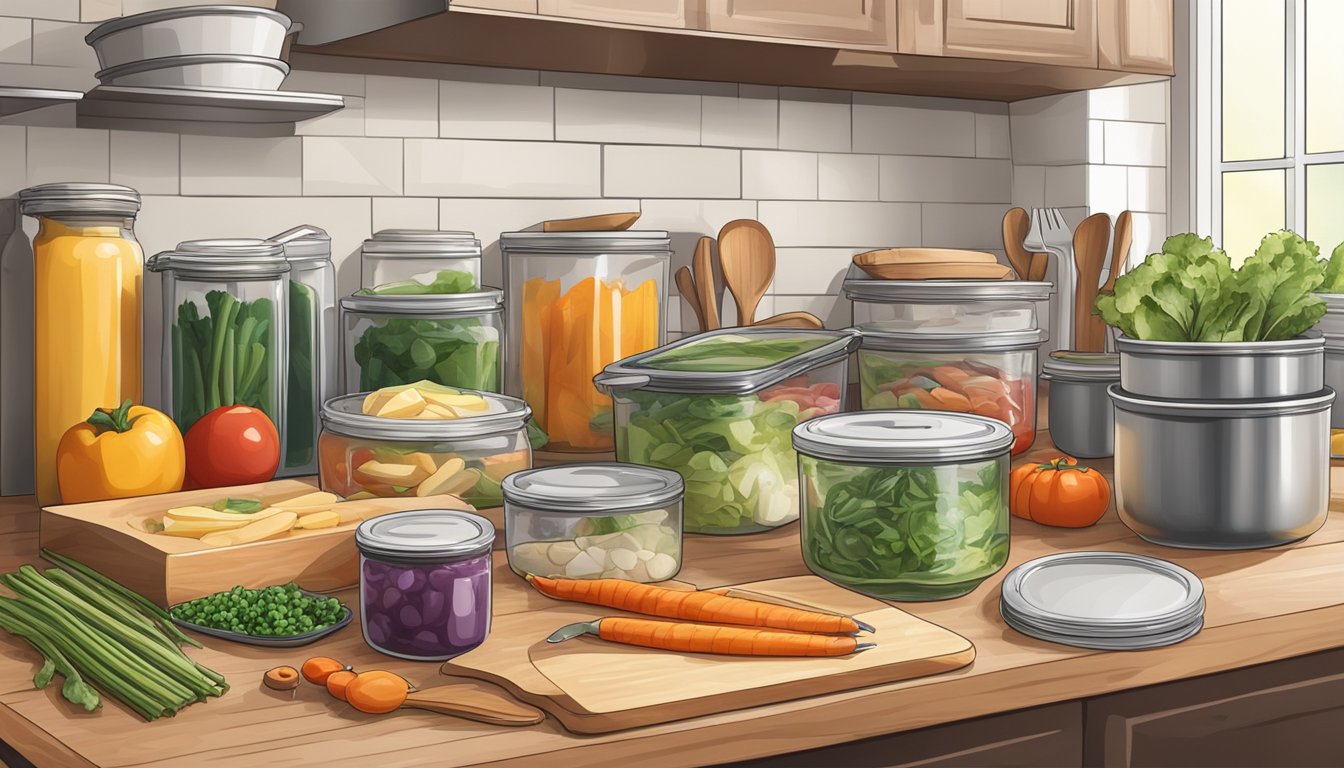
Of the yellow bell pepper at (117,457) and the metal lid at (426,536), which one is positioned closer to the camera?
the metal lid at (426,536)

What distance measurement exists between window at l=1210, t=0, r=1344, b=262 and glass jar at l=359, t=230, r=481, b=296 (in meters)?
1.48

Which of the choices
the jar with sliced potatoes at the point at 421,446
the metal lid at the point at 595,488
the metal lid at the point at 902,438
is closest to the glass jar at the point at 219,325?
the jar with sliced potatoes at the point at 421,446

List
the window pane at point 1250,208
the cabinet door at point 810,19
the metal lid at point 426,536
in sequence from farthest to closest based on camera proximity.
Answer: the window pane at point 1250,208, the cabinet door at point 810,19, the metal lid at point 426,536

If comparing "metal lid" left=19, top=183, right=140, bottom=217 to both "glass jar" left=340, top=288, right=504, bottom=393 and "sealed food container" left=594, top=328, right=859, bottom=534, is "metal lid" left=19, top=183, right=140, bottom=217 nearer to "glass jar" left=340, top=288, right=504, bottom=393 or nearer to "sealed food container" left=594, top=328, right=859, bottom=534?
"glass jar" left=340, top=288, right=504, bottom=393

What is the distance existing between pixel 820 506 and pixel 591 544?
223 millimetres

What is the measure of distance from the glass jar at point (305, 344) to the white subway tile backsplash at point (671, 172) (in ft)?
1.73

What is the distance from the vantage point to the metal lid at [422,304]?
5.21 feet

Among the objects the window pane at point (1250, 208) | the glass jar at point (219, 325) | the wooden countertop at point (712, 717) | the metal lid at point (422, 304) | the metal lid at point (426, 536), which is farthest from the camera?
the window pane at point (1250, 208)

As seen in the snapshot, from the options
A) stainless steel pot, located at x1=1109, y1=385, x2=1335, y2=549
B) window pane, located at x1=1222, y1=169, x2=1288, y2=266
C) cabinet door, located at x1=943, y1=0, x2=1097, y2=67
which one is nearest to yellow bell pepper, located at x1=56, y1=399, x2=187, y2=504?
stainless steel pot, located at x1=1109, y1=385, x2=1335, y2=549

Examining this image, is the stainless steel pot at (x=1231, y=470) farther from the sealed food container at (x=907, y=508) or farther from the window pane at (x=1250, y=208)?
the window pane at (x=1250, y=208)

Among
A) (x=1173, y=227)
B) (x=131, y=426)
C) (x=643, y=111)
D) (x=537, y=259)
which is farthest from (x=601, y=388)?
(x=1173, y=227)

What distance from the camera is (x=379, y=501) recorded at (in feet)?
4.09

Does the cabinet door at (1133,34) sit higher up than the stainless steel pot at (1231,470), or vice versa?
the cabinet door at (1133,34)

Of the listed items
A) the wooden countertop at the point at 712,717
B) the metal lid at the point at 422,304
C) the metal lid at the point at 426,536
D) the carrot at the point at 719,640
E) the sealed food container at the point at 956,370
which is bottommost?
the wooden countertop at the point at 712,717
